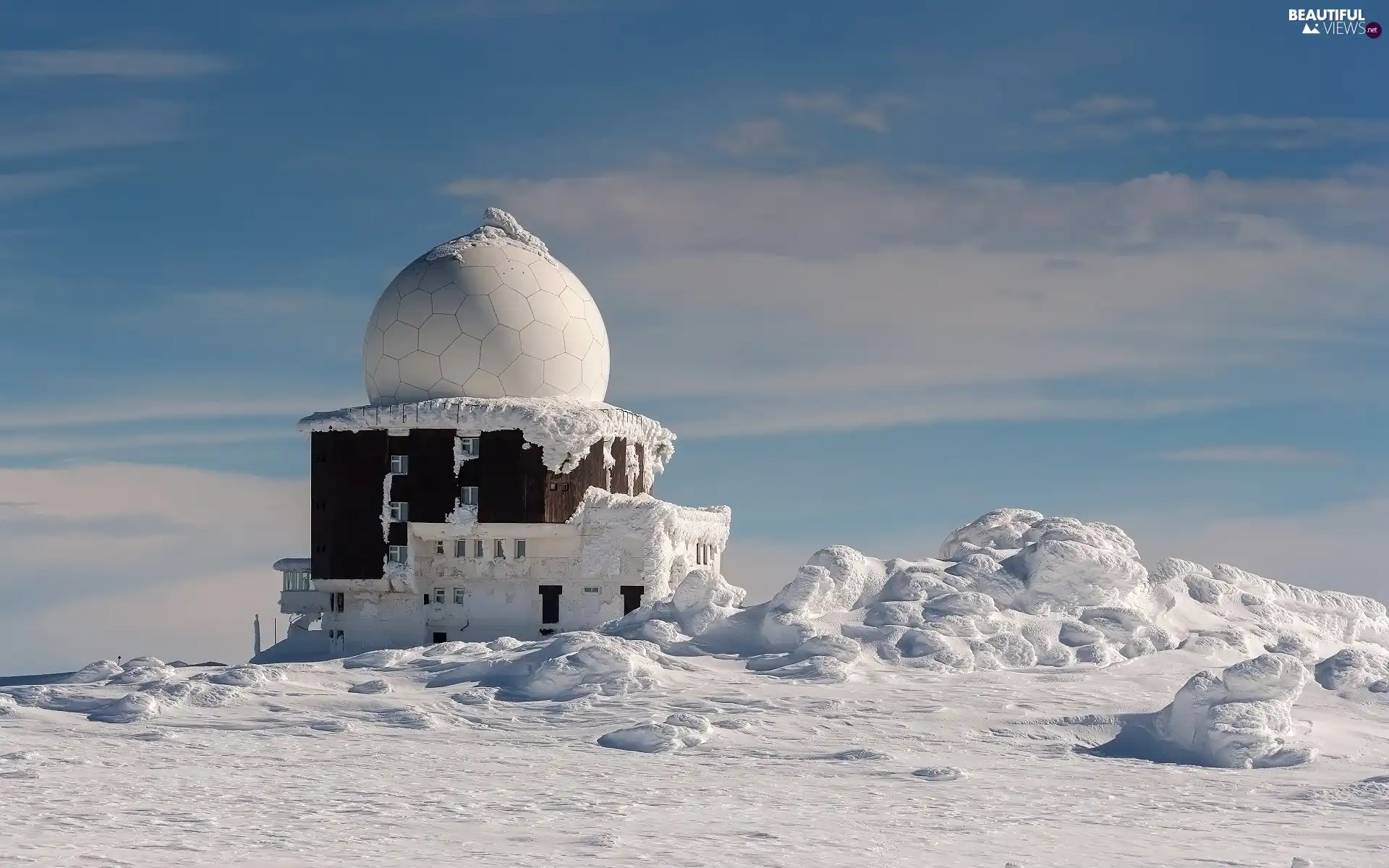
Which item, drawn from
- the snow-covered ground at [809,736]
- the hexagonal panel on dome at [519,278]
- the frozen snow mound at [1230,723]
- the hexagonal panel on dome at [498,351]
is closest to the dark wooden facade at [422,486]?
the hexagonal panel on dome at [498,351]

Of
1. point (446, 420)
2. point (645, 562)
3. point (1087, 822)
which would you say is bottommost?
point (1087, 822)

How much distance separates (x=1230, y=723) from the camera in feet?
82.5

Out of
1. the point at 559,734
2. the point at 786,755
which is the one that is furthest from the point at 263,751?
the point at 786,755

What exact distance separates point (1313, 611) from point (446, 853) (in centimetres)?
2278

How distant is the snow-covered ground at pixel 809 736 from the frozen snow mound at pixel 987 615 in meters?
0.06

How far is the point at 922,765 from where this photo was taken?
78.2 ft

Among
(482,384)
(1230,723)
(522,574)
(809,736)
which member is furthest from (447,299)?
(1230,723)

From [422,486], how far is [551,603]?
3.93 metres

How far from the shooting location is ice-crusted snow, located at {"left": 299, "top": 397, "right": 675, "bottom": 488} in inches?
1491

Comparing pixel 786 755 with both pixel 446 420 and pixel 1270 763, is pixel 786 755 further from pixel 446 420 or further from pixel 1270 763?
pixel 446 420

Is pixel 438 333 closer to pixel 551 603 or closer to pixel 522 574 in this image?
pixel 522 574

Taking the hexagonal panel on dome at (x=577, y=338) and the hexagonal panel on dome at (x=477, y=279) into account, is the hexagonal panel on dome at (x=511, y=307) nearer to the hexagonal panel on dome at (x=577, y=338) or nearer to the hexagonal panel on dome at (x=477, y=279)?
the hexagonal panel on dome at (x=477, y=279)

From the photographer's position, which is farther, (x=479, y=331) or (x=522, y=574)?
(x=479, y=331)

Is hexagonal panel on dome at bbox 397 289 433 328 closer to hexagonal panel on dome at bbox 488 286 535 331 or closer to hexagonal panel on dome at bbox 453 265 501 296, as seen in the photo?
hexagonal panel on dome at bbox 453 265 501 296
